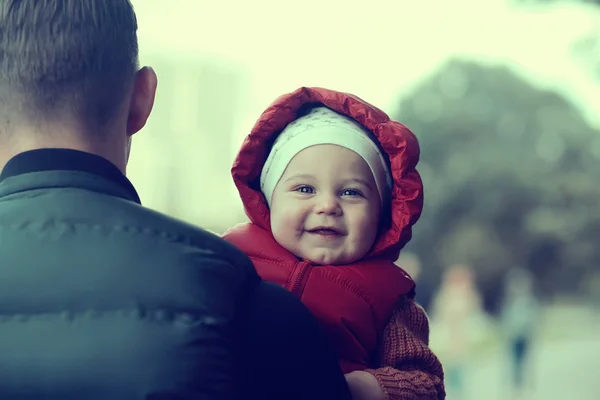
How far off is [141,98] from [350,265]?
0.40 metres

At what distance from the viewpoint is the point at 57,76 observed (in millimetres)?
857

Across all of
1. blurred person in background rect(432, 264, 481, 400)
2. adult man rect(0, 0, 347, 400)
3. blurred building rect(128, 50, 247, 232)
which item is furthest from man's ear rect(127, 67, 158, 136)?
blurred building rect(128, 50, 247, 232)

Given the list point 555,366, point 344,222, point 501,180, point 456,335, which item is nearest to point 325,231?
point 344,222

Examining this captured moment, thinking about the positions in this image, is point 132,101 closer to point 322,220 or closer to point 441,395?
point 322,220

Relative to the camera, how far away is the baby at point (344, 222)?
119cm

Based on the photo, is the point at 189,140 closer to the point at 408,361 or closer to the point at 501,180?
the point at 501,180

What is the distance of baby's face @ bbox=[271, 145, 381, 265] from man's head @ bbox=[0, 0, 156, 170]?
40cm

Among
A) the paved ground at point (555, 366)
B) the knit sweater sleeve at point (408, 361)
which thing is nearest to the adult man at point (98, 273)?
the knit sweater sleeve at point (408, 361)

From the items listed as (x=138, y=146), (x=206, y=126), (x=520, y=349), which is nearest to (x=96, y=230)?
(x=520, y=349)

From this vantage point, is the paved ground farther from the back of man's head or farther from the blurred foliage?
the back of man's head

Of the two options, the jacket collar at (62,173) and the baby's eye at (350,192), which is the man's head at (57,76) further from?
the baby's eye at (350,192)

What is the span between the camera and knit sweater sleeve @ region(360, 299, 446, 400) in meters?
1.16

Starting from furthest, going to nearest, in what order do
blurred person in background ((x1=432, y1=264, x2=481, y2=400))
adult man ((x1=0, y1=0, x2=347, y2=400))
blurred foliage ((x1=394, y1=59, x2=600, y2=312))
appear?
blurred foliage ((x1=394, y1=59, x2=600, y2=312)) → blurred person in background ((x1=432, y1=264, x2=481, y2=400)) → adult man ((x1=0, y1=0, x2=347, y2=400))

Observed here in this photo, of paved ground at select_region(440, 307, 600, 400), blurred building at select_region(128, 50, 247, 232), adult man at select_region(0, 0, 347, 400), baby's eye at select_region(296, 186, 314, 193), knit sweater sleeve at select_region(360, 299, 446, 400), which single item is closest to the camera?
adult man at select_region(0, 0, 347, 400)
